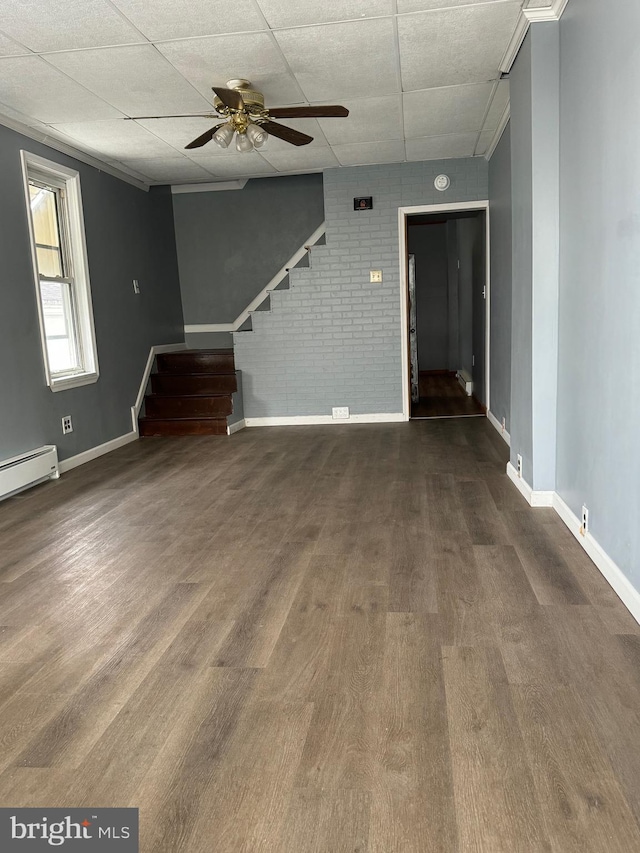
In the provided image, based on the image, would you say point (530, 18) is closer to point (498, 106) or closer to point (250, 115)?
point (498, 106)

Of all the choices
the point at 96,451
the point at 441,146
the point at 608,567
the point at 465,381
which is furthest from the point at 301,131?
the point at 465,381

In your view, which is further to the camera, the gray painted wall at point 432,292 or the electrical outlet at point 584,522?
the gray painted wall at point 432,292

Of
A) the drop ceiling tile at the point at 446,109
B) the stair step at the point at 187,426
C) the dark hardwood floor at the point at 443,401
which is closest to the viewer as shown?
the drop ceiling tile at the point at 446,109

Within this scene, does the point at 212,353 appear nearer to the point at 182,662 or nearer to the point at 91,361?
the point at 91,361

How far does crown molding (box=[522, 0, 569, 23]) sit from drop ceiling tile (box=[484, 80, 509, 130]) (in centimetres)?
98

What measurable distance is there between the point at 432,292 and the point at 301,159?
5.42 meters

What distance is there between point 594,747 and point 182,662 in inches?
50.8

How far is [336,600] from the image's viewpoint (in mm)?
2574

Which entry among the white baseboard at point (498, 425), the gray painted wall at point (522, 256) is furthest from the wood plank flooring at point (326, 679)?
the white baseboard at point (498, 425)

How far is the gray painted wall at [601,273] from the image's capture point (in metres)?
2.25

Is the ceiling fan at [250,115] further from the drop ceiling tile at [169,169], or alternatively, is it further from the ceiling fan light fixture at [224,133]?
the drop ceiling tile at [169,169]

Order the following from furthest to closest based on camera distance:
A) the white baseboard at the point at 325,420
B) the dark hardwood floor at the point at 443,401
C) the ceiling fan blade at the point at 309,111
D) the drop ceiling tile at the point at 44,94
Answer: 1. the dark hardwood floor at the point at 443,401
2. the white baseboard at the point at 325,420
3. the ceiling fan blade at the point at 309,111
4. the drop ceiling tile at the point at 44,94

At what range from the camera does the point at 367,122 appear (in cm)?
505

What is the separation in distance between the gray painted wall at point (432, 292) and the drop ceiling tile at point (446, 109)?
220 inches
